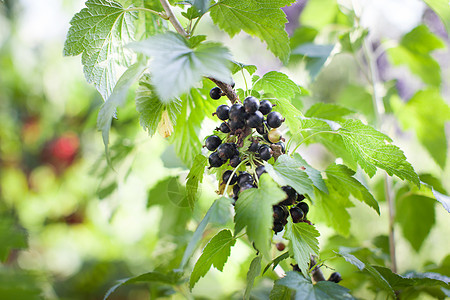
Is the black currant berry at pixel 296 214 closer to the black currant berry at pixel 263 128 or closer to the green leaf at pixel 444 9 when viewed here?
the black currant berry at pixel 263 128

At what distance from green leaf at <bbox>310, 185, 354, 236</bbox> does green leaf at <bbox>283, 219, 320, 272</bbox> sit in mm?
132

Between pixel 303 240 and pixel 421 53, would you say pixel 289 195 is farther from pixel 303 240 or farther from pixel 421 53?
pixel 421 53

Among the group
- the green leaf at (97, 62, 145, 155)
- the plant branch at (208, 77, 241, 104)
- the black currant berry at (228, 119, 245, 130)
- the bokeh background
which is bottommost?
the bokeh background

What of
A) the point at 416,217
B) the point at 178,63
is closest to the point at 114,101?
the point at 178,63

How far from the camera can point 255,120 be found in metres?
0.36

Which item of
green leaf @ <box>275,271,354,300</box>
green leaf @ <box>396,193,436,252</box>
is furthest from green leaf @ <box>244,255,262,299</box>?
green leaf @ <box>396,193,436,252</box>

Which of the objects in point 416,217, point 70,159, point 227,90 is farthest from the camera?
point 70,159

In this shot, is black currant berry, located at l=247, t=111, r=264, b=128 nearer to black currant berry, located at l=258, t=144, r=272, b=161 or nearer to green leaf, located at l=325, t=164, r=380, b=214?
black currant berry, located at l=258, t=144, r=272, b=161

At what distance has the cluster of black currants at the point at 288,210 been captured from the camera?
0.34 metres

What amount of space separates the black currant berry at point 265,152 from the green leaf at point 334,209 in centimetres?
16

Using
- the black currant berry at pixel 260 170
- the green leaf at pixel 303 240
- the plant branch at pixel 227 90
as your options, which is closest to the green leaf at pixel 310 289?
the green leaf at pixel 303 240

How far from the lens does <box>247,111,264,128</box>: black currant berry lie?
A: 1.19 ft

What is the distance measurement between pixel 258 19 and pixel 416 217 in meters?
0.55

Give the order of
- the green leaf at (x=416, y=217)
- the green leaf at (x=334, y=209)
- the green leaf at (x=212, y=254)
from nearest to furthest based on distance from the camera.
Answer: the green leaf at (x=212, y=254) → the green leaf at (x=334, y=209) → the green leaf at (x=416, y=217)
